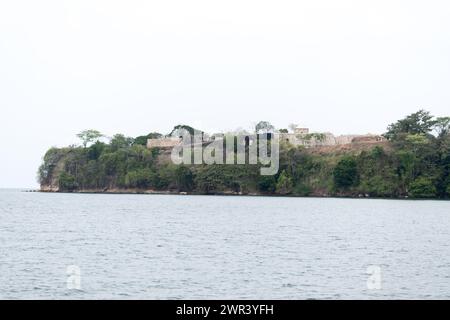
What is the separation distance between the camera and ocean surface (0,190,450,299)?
30.3 m

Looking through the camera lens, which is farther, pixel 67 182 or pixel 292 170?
pixel 67 182

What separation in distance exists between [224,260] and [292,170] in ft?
340

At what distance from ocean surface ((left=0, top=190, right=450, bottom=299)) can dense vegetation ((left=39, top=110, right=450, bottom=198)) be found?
189ft

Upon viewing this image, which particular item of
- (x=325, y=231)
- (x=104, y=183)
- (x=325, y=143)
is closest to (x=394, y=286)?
(x=325, y=231)

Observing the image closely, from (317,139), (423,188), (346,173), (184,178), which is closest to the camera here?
(423,188)

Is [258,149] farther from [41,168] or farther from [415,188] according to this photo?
[41,168]

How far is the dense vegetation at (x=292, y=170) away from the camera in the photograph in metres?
123

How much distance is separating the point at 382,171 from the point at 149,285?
334 feet

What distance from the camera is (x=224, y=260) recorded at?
3919cm

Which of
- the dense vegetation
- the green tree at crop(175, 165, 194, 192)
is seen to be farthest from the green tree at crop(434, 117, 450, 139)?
the green tree at crop(175, 165, 194, 192)

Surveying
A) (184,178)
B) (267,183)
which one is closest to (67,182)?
(184,178)

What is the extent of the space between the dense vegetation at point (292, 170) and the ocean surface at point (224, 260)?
57.5 meters

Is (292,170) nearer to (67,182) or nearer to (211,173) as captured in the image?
(211,173)

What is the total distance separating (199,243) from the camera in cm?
4791
